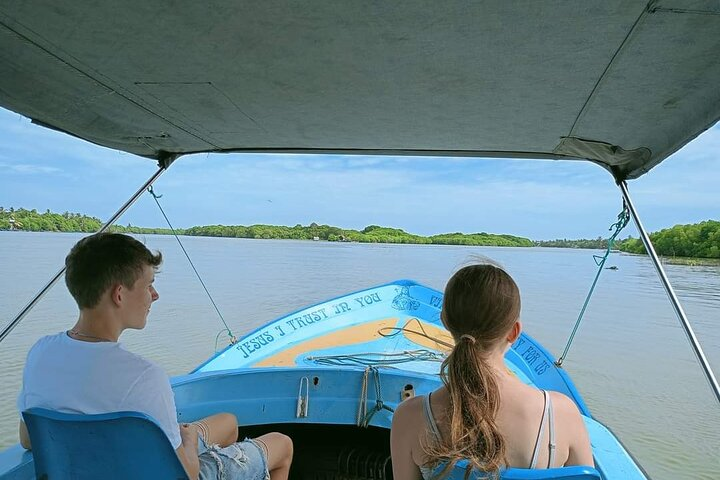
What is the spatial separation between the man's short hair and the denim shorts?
0.49 meters

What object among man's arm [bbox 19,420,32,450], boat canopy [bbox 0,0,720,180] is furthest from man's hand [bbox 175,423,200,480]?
boat canopy [bbox 0,0,720,180]

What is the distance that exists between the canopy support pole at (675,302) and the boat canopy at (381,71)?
190 millimetres

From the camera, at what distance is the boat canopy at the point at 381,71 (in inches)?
41.5

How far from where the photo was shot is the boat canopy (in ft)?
3.46

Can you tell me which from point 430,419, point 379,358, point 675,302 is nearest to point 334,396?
point 430,419

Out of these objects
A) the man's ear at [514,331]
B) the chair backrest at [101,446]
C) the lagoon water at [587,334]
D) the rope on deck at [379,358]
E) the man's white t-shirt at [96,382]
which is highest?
the man's ear at [514,331]

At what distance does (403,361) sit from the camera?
3.18 metres

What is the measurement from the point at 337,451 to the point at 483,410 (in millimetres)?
1321

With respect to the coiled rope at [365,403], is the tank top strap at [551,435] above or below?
above

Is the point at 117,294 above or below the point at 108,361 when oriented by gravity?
above

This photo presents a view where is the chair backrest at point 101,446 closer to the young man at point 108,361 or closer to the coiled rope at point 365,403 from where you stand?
the young man at point 108,361

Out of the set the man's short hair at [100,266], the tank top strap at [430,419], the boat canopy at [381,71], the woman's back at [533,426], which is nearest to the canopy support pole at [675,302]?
the boat canopy at [381,71]

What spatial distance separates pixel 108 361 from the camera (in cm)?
108

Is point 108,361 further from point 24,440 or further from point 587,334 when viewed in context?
point 587,334
